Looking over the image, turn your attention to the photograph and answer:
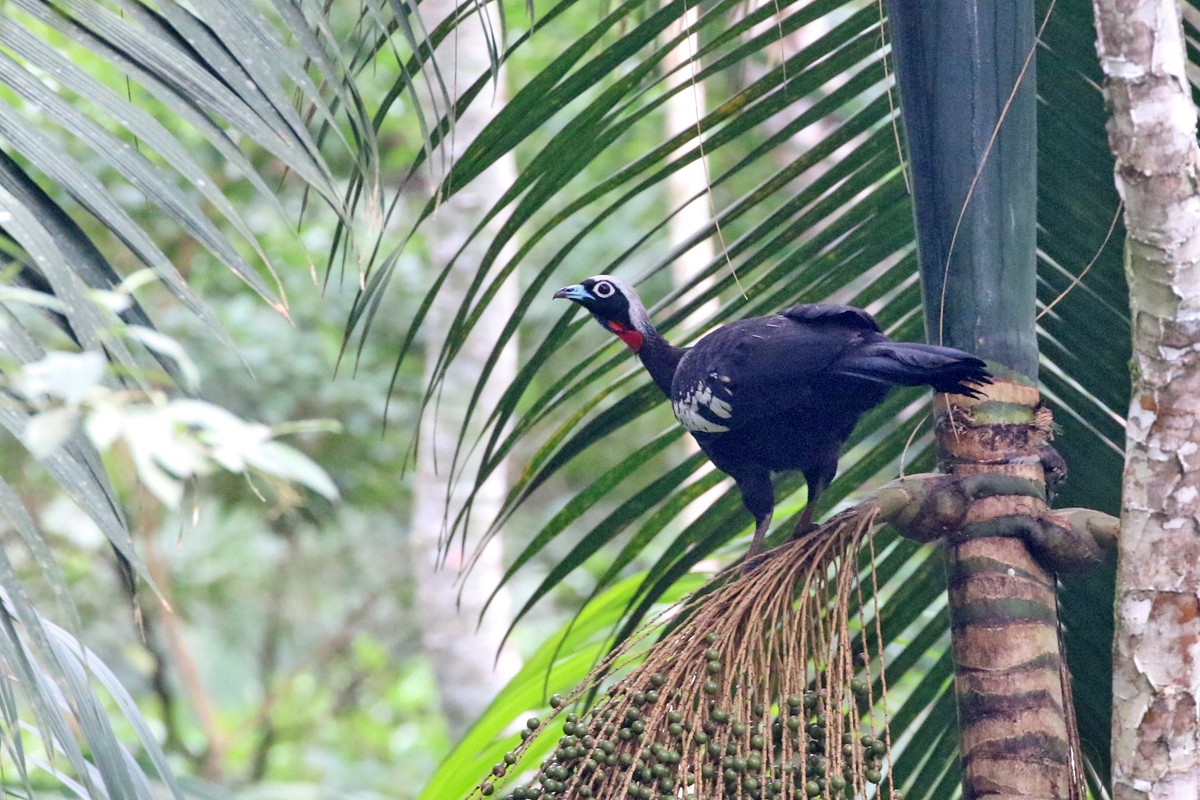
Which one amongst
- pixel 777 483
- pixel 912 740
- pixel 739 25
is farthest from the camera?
pixel 777 483

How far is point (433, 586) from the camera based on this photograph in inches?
191

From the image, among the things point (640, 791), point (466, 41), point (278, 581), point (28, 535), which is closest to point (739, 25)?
point (640, 791)

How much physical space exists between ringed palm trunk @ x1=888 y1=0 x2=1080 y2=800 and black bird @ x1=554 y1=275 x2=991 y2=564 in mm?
151

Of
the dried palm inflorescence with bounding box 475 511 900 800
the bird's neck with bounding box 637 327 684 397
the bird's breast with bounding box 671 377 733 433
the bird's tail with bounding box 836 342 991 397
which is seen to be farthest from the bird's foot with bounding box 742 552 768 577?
the bird's neck with bounding box 637 327 684 397

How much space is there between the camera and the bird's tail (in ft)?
4.87

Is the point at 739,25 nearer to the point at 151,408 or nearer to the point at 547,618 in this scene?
the point at 151,408

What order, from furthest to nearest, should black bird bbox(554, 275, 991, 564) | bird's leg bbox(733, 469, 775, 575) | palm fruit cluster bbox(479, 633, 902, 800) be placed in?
bird's leg bbox(733, 469, 775, 575) < black bird bbox(554, 275, 991, 564) < palm fruit cluster bbox(479, 633, 902, 800)

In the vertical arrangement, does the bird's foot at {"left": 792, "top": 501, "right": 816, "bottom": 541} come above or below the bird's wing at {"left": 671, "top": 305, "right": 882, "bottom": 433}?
below

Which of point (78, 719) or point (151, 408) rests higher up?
point (151, 408)

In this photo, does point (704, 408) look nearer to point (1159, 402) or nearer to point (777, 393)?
point (777, 393)

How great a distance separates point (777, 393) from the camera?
1.91m

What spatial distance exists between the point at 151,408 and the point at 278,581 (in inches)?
270

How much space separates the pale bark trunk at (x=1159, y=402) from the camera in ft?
4.37

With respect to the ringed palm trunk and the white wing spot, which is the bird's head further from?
the ringed palm trunk
